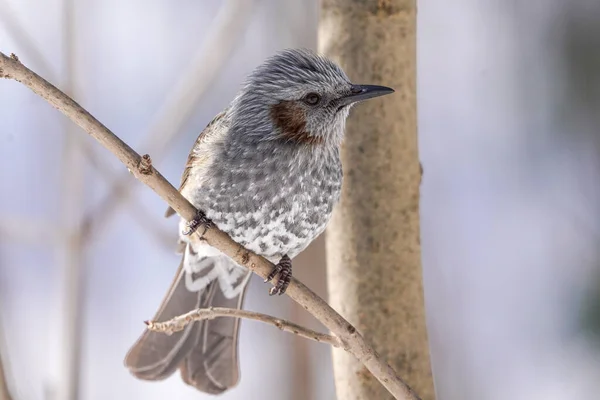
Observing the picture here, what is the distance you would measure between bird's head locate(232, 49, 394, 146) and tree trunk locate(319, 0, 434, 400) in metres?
0.11

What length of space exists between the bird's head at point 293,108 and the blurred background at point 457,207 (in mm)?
1501

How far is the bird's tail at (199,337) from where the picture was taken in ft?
13.4

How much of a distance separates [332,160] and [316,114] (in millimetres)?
227

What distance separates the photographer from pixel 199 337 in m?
4.26

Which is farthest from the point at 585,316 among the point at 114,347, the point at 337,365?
the point at 114,347

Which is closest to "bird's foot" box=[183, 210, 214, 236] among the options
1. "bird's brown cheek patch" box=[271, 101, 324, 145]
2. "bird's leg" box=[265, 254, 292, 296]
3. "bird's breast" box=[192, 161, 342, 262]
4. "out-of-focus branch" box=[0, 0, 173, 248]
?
"bird's breast" box=[192, 161, 342, 262]

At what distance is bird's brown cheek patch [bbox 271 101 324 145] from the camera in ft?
12.3

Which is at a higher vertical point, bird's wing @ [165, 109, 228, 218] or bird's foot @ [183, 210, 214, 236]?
bird's wing @ [165, 109, 228, 218]

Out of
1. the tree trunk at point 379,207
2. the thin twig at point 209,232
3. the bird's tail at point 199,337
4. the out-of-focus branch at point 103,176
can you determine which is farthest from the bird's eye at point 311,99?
the out-of-focus branch at point 103,176

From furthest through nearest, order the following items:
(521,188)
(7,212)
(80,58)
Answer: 1. (521,188)
2. (7,212)
3. (80,58)

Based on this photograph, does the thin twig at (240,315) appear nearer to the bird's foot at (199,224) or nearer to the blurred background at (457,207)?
the bird's foot at (199,224)

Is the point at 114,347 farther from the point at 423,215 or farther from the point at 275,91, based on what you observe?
the point at 275,91

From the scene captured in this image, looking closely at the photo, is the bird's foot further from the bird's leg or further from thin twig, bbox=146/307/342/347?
thin twig, bbox=146/307/342/347

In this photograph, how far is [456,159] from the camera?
637 centimetres
